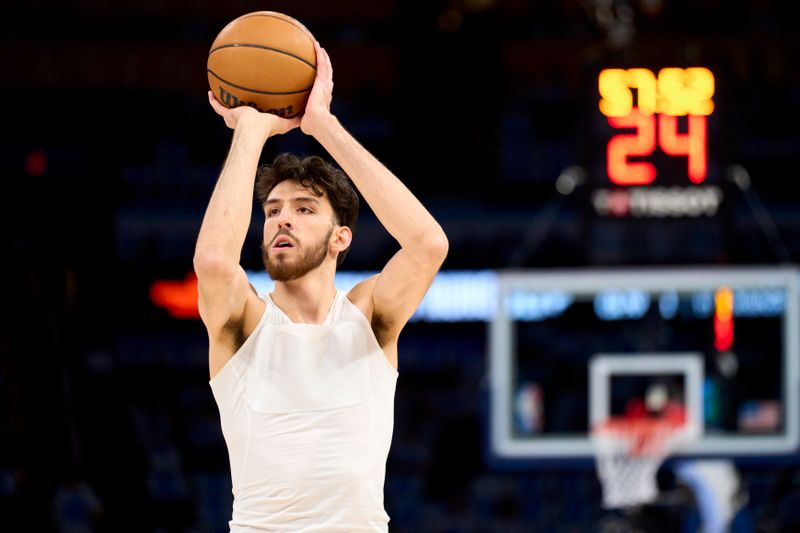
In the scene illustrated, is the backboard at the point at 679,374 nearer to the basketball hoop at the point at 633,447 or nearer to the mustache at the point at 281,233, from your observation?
the basketball hoop at the point at 633,447

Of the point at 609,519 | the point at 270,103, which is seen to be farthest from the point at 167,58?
the point at 270,103

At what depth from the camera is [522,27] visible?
1563 centimetres

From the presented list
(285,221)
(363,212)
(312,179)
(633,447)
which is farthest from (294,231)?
(363,212)

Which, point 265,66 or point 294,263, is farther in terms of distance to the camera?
point 265,66

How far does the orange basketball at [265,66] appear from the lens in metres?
3.38

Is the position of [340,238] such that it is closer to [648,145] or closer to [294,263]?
[294,263]

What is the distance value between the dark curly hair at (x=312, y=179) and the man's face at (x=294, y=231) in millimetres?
19

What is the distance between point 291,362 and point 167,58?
1267cm

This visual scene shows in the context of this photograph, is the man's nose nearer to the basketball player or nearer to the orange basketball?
the basketball player

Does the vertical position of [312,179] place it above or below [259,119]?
below

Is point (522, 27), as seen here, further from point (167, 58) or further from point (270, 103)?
point (270, 103)

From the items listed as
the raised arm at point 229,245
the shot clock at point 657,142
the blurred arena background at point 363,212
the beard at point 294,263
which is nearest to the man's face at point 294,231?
the beard at point 294,263

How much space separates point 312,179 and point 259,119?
0.71 feet

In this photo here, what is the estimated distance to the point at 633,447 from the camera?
912 centimetres
